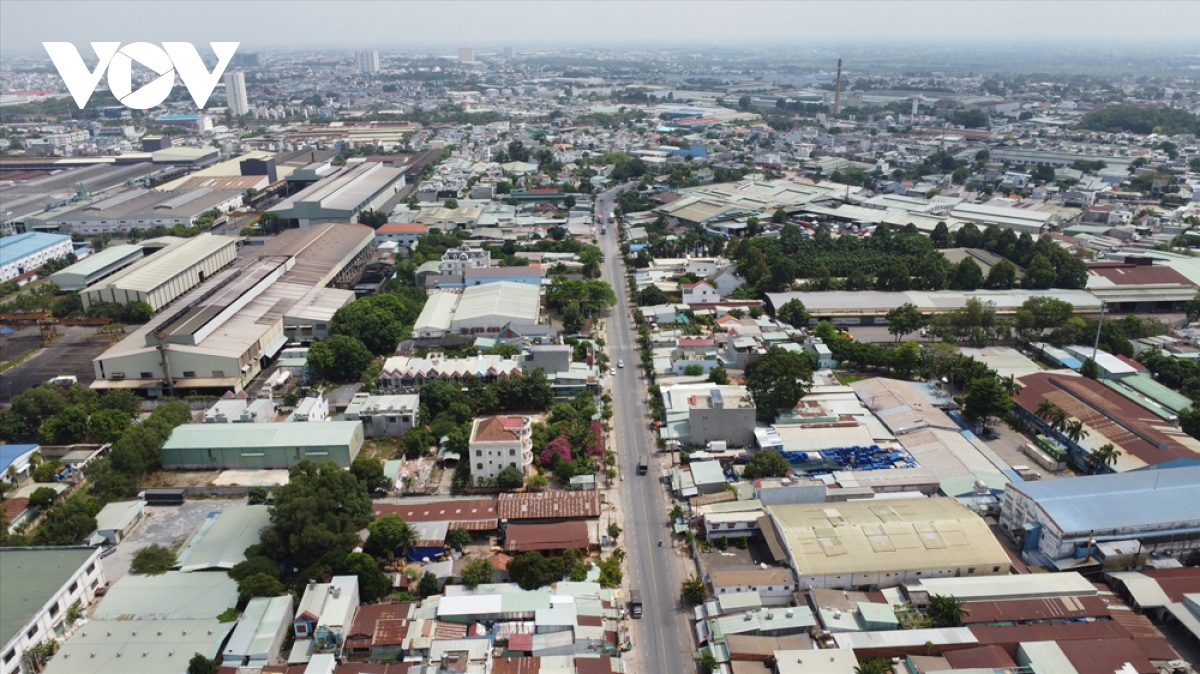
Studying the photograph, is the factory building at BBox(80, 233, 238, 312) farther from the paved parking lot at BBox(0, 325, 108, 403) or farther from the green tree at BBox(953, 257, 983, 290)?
the green tree at BBox(953, 257, 983, 290)

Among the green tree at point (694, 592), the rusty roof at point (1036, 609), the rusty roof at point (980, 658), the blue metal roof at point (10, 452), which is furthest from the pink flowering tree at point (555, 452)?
the blue metal roof at point (10, 452)

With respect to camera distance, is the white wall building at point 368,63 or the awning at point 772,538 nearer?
the awning at point 772,538

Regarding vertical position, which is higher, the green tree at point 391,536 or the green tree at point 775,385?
the green tree at point 775,385

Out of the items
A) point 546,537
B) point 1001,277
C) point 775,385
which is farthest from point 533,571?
point 1001,277

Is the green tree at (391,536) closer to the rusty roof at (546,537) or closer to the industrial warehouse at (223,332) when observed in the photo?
the rusty roof at (546,537)

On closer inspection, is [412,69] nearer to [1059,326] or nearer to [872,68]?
[872,68]
